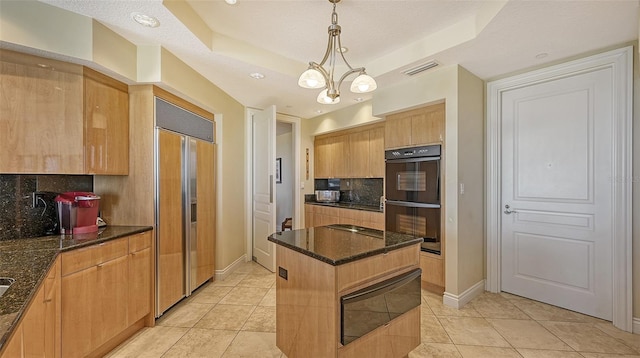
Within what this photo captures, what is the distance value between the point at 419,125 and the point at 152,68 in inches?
109

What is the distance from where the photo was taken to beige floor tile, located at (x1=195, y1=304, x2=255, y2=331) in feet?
8.07

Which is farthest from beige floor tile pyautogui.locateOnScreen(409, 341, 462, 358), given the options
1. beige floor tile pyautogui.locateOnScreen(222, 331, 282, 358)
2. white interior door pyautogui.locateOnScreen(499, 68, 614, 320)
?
white interior door pyautogui.locateOnScreen(499, 68, 614, 320)

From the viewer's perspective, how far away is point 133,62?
2332 millimetres

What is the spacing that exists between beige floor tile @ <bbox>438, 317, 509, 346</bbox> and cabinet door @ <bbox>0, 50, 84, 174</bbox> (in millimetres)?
3262

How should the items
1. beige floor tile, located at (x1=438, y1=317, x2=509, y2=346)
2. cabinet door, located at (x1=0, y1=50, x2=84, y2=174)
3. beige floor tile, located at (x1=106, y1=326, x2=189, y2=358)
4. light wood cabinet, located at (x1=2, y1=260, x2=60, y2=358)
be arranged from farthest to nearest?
1. beige floor tile, located at (x1=438, y1=317, x2=509, y2=346)
2. beige floor tile, located at (x1=106, y1=326, x2=189, y2=358)
3. cabinet door, located at (x1=0, y1=50, x2=84, y2=174)
4. light wood cabinet, located at (x1=2, y1=260, x2=60, y2=358)

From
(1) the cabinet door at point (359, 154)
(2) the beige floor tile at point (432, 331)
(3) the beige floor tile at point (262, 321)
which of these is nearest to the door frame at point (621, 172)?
(2) the beige floor tile at point (432, 331)

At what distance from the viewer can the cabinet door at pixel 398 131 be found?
3.33m

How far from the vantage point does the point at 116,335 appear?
2.09m

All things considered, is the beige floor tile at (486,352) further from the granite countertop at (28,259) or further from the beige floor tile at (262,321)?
the granite countertop at (28,259)

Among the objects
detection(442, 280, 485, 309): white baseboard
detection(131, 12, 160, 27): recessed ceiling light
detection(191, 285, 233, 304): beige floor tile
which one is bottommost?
detection(191, 285, 233, 304): beige floor tile

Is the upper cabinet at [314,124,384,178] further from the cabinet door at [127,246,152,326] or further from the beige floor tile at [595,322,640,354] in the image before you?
the cabinet door at [127,246,152,326]

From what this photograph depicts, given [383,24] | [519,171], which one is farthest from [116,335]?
[519,171]

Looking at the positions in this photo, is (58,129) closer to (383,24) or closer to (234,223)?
(234,223)

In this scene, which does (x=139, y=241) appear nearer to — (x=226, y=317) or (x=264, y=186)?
(x=226, y=317)
